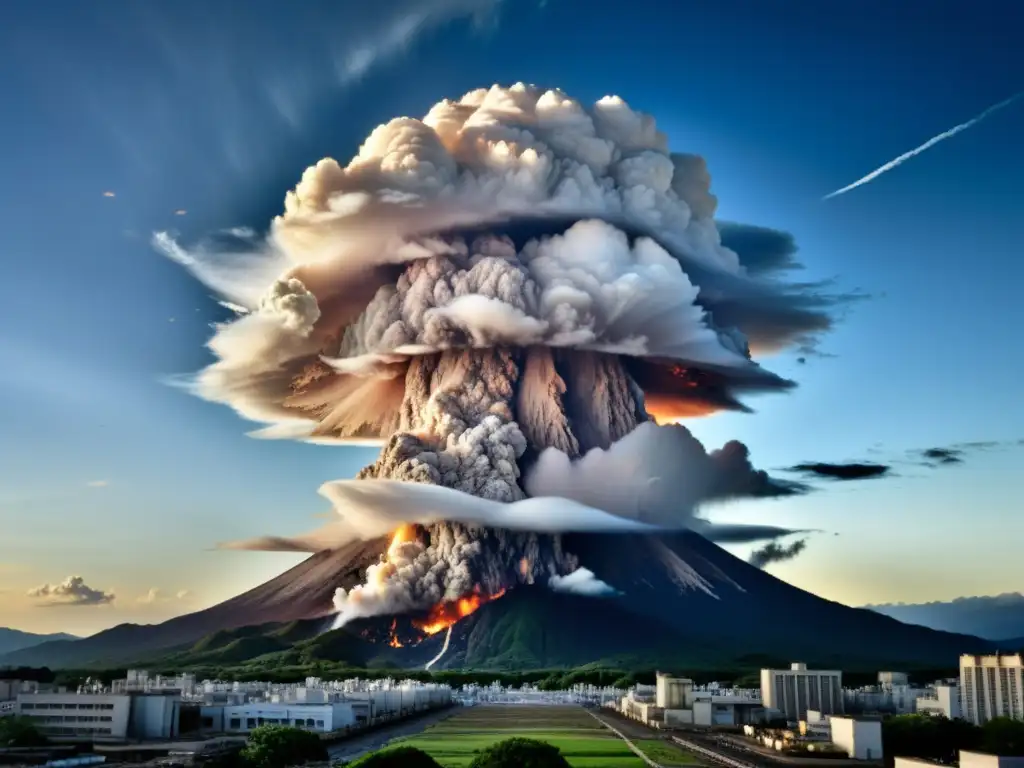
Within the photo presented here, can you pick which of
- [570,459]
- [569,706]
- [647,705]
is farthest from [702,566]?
[647,705]

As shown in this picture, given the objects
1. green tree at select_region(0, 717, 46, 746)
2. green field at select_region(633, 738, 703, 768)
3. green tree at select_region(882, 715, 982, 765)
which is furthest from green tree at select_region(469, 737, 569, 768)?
green tree at select_region(0, 717, 46, 746)

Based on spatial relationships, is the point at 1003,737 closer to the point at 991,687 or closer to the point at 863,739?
the point at 863,739

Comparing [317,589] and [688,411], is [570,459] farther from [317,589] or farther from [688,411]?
[317,589]

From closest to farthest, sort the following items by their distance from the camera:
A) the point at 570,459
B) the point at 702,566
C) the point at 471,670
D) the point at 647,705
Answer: the point at 647,705
the point at 471,670
the point at 570,459
the point at 702,566

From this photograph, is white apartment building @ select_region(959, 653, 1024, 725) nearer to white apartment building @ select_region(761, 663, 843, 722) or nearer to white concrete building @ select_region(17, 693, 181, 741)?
white apartment building @ select_region(761, 663, 843, 722)

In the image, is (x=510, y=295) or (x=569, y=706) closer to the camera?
(x=569, y=706)

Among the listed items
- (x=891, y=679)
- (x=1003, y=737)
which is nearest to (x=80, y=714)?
(x=1003, y=737)
